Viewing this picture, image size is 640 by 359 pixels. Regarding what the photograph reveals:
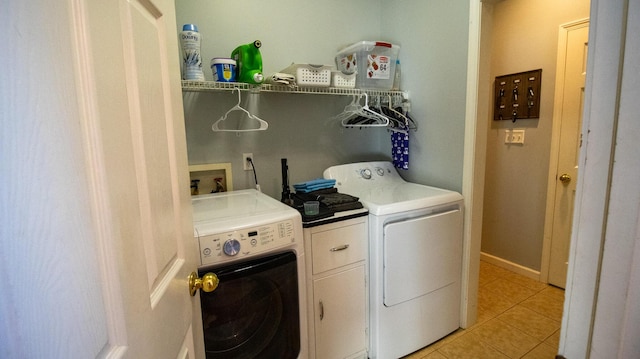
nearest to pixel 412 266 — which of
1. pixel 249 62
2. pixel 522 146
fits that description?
pixel 249 62

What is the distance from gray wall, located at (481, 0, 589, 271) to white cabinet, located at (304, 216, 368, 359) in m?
1.87

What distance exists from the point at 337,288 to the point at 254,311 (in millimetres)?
492

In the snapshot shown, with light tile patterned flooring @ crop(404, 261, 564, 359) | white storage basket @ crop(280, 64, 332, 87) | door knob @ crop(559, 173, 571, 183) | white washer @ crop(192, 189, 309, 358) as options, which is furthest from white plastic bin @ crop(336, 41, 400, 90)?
light tile patterned flooring @ crop(404, 261, 564, 359)

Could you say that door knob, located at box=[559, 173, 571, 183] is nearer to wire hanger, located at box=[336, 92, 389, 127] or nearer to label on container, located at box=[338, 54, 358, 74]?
wire hanger, located at box=[336, 92, 389, 127]

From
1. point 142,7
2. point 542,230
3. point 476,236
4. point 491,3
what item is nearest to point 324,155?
point 476,236

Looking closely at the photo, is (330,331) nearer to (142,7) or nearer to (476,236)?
(476,236)

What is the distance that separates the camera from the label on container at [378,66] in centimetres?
214

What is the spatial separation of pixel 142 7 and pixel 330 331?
164cm

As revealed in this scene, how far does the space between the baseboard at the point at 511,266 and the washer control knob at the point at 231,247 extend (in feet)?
9.00

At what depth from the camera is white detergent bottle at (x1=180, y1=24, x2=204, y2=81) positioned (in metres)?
1.56

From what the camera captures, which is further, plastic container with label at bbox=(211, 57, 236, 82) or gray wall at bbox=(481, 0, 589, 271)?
→ gray wall at bbox=(481, 0, 589, 271)

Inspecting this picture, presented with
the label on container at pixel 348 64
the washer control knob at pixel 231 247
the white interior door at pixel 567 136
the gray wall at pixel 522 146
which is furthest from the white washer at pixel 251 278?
the gray wall at pixel 522 146

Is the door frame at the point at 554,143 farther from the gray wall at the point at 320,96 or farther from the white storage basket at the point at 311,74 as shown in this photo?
the white storage basket at the point at 311,74

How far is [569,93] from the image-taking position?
235 centimetres
